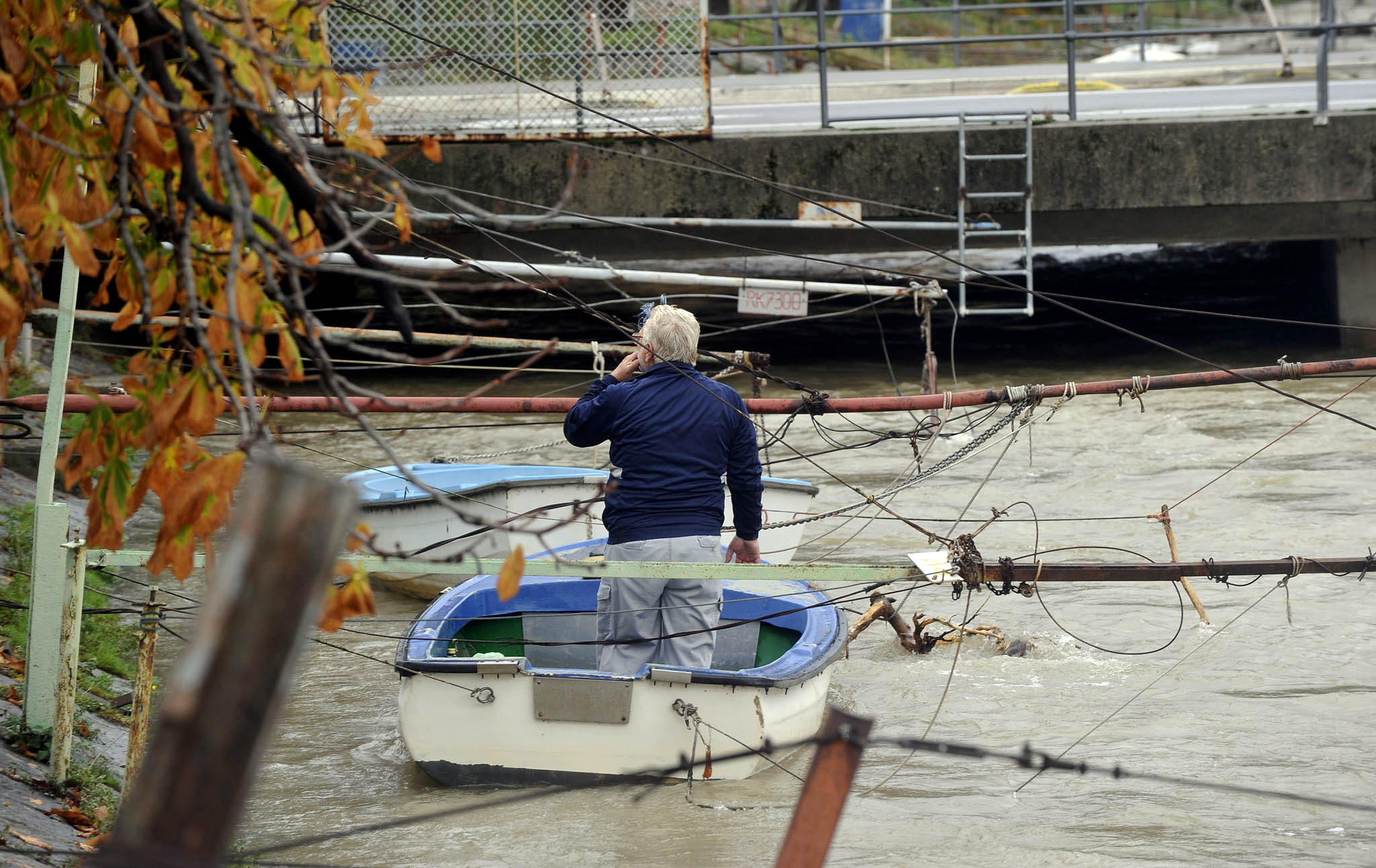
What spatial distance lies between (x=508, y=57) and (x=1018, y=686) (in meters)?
8.35

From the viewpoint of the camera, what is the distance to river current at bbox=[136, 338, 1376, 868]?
17.2 ft

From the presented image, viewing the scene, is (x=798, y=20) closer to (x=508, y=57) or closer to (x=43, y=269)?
(x=508, y=57)

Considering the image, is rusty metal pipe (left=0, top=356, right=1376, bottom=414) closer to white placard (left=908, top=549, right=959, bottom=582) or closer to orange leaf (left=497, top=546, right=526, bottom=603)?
white placard (left=908, top=549, right=959, bottom=582)

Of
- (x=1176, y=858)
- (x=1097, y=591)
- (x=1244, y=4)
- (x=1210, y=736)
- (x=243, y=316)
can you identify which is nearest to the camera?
(x=243, y=316)

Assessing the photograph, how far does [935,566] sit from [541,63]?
30.7 feet

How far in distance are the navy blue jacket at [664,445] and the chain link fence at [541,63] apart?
7708 mm

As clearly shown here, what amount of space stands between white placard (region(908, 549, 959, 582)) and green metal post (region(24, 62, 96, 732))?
10.6 ft

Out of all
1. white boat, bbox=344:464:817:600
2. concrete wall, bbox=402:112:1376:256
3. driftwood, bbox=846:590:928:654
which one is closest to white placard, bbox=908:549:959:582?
driftwood, bbox=846:590:928:654

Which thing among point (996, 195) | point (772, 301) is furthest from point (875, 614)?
point (996, 195)

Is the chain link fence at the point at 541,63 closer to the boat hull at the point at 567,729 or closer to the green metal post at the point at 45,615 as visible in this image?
the green metal post at the point at 45,615

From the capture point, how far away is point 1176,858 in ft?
16.6

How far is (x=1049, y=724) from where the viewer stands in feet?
21.2

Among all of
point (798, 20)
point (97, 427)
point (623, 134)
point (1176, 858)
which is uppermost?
point (798, 20)

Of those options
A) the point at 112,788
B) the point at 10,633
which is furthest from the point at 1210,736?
the point at 10,633
